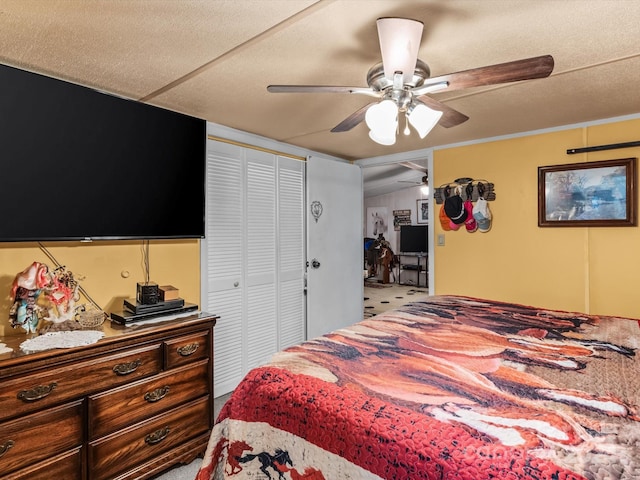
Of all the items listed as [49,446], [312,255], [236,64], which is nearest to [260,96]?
[236,64]

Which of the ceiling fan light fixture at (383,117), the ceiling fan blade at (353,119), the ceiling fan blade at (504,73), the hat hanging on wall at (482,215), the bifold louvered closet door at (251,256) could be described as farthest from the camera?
the hat hanging on wall at (482,215)

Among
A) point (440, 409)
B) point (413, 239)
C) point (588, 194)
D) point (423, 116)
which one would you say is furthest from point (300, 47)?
point (413, 239)

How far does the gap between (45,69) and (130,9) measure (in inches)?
35.7

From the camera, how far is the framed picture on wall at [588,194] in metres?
2.73

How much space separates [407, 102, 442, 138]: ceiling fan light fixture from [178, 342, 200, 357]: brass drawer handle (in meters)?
1.73

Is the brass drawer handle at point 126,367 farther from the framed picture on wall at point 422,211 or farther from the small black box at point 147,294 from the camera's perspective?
the framed picture on wall at point 422,211

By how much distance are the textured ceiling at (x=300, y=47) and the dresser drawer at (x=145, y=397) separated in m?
1.65

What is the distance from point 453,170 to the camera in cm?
360

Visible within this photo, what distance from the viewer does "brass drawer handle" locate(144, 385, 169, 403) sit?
1933mm

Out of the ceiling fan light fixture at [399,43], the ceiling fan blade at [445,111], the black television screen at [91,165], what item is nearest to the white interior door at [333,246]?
the black television screen at [91,165]

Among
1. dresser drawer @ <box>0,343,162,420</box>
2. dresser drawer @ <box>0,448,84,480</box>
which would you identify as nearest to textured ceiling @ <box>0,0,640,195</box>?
dresser drawer @ <box>0,343,162,420</box>

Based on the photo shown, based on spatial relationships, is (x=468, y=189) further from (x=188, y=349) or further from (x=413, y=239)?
(x=413, y=239)

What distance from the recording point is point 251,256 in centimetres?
322

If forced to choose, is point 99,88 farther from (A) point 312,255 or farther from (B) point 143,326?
(A) point 312,255
